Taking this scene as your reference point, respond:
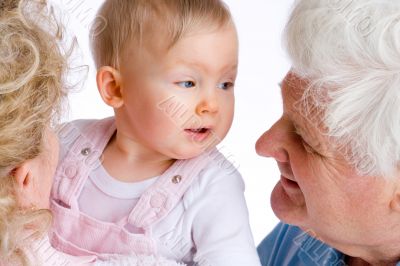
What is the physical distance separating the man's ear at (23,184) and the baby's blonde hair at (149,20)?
0.46 metres

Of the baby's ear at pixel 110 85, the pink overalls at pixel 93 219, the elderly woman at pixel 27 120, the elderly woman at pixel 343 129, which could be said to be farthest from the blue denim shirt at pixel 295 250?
the elderly woman at pixel 27 120

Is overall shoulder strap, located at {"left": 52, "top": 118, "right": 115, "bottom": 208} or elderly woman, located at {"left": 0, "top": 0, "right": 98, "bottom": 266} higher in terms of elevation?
elderly woman, located at {"left": 0, "top": 0, "right": 98, "bottom": 266}

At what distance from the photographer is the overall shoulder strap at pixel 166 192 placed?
1531 millimetres

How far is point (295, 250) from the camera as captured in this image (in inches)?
68.6

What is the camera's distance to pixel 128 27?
1508mm

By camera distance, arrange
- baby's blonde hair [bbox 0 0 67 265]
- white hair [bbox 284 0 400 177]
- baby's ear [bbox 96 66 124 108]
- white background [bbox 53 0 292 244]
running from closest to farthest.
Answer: baby's blonde hair [bbox 0 0 67 265] → white hair [bbox 284 0 400 177] → baby's ear [bbox 96 66 124 108] → white background [bbox 53 0 292 244]

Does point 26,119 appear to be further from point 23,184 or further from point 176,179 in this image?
point 176,179

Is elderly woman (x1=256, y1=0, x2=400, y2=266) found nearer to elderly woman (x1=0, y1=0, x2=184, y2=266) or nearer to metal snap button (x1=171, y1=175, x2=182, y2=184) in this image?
metal snap button (x1=171, y1=175, x2=182, y2=184)

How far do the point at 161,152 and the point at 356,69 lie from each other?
507mm

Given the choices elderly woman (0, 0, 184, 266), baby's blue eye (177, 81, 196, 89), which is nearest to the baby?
baby's blue eye (177, 81, 196, 89)

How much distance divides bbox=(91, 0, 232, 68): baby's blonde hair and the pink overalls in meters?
0.24

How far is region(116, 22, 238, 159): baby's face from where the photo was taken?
1456 mm

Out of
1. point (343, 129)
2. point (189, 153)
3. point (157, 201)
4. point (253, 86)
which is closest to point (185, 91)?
point (189, 153)

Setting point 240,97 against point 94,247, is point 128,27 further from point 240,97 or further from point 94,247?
point 240,97
